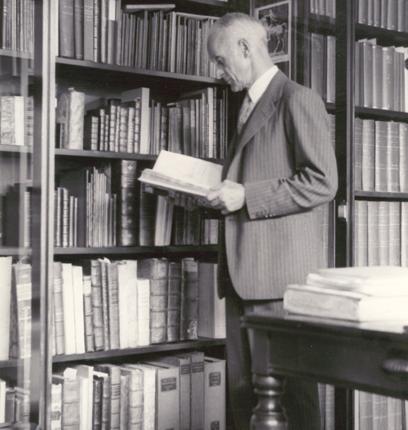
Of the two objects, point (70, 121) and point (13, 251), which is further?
point (70, 121)

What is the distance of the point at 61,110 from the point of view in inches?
108

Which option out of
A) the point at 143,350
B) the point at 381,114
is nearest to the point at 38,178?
the point at 143,350

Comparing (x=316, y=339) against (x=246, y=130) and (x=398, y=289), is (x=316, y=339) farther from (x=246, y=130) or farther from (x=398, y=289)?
(x=246, y=130)

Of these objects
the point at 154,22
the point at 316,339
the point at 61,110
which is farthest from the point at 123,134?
the point at 316,339

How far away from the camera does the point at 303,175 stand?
2.09m

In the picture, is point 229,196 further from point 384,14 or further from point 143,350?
point 384,14

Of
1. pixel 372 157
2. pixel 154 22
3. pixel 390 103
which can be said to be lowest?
pixel 372 157

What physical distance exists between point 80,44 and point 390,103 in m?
1.18

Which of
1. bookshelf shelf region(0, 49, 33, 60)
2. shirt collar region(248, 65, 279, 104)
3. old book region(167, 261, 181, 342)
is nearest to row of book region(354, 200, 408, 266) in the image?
old book region(167, 261, 181, 342)

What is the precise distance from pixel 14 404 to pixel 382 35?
1874mm

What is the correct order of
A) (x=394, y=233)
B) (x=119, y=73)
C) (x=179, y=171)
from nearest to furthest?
(x=179, y=171) < (x=119, y=73) < (x=394, y=233)

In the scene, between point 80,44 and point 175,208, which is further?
point 175,208

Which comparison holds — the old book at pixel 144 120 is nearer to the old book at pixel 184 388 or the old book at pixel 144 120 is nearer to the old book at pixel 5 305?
the old book at pixel 5 305

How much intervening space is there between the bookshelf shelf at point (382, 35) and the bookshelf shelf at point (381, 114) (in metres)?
0.27
